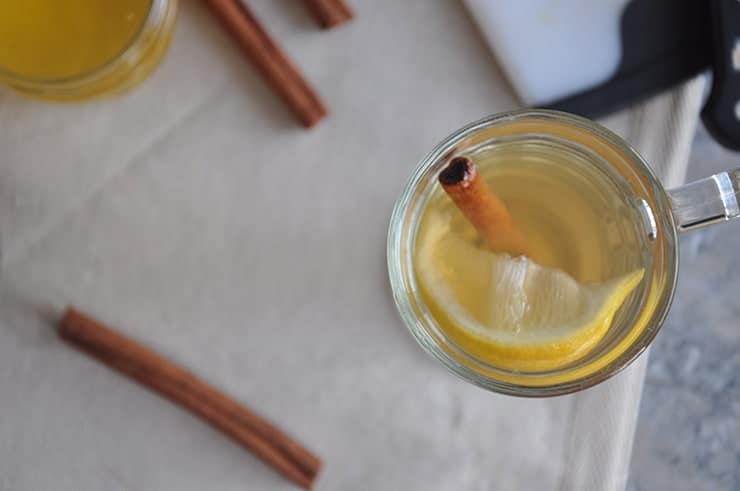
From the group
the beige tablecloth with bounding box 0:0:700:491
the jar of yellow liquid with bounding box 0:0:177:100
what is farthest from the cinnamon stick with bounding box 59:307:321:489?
the jar of yellow liquid with bounding box 0:0:177:100

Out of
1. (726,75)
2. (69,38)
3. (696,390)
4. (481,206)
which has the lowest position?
(696,390)

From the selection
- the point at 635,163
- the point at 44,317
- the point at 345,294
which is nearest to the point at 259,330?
the point at 345,294

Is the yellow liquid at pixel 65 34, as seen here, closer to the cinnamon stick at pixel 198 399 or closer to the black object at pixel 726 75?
the cinnamon stick at pixel 198 399

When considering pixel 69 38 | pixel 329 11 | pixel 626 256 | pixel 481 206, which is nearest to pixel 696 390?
pixel 626 256

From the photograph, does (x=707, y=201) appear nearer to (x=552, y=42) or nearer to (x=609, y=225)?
(x=609, y=225)

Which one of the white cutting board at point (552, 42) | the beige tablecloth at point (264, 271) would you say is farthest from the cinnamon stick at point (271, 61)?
the white cutting board at point (552, 42)
